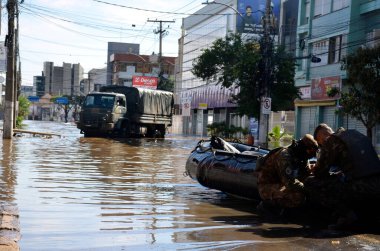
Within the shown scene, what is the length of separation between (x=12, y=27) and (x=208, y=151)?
60.8ft

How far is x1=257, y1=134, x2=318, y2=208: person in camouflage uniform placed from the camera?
7.39 metres

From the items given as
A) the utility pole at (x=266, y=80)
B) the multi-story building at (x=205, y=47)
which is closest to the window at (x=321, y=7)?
the utility pole at (x=266, y=80)

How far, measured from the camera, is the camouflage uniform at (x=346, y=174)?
700cm

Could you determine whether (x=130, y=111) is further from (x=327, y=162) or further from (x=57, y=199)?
(x=327, y=162)

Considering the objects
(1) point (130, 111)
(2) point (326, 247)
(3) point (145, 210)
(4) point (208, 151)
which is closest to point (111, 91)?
(1) point (130, 111)

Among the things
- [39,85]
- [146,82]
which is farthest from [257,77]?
[39,85]

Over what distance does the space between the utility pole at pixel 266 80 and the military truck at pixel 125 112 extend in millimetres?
7445

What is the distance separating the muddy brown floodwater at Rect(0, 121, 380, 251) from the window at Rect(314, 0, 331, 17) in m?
22.9

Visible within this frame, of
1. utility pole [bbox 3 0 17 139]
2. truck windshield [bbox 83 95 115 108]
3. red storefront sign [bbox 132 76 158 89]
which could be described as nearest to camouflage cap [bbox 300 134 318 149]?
utility pole [bbox 3 0 17 139]

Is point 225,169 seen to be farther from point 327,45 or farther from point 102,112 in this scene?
point 327,45

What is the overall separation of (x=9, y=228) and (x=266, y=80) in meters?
23.5

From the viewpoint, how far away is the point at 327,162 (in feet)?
23.5

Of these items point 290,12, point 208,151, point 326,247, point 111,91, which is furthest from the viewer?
point 290,12

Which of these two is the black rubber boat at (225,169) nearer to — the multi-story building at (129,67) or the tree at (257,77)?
the tree at (257,77)
